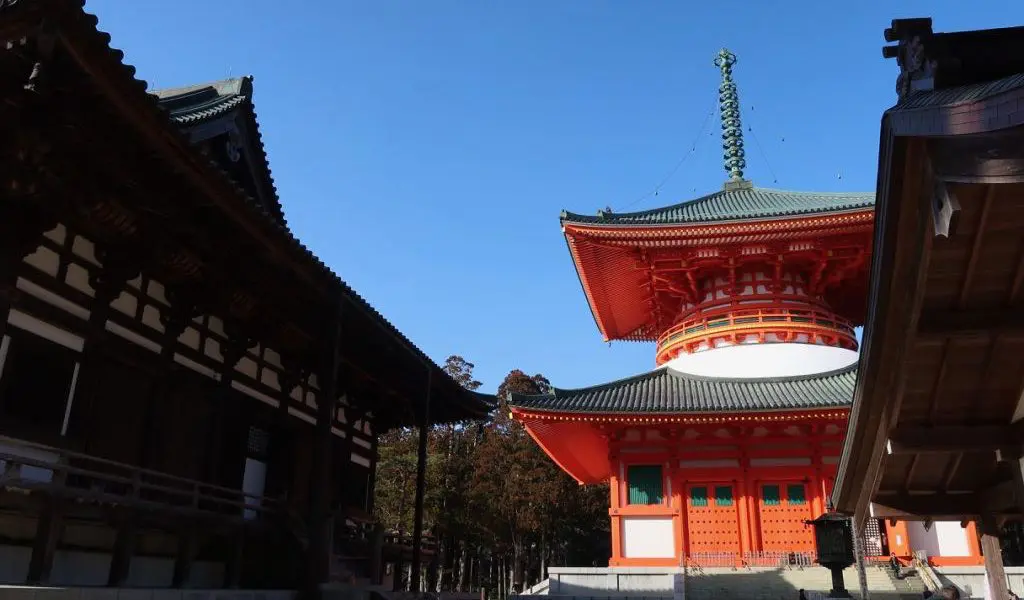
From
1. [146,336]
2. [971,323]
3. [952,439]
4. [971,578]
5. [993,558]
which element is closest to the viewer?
[971,323]

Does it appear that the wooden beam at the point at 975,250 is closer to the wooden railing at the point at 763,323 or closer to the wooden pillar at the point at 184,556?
the wooden pillar at the point at 184,556

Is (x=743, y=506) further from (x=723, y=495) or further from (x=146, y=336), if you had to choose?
(x=146, y=336)

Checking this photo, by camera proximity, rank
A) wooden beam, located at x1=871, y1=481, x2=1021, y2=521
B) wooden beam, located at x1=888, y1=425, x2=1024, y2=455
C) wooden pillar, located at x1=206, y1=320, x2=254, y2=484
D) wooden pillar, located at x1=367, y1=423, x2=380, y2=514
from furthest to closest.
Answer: wooden pillar, located at x1=367, y1=423, x2=380, y2=514 < wooden pillar, located at x1=206, y1=320, x2=254, y2=484 < wooden beam, located at x1=871, y1=481, x2=1021, y2=521 < wooden beam, located at x1=888, y1=425, x2=1024, y2=455

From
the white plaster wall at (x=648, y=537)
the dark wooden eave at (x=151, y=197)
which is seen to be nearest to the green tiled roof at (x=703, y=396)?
the white plaster wall at (x=648, y=537)

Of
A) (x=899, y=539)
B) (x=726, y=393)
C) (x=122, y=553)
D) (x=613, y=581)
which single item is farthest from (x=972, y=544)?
(x=122, y=553)

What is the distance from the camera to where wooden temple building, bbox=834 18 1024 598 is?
3660mm

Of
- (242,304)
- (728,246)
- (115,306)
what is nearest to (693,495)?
(728,246)

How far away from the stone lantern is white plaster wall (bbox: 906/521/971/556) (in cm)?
658

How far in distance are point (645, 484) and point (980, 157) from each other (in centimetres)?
1893

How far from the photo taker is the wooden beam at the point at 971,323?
4848mm

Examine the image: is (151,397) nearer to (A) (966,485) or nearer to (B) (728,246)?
(A) (966,485)

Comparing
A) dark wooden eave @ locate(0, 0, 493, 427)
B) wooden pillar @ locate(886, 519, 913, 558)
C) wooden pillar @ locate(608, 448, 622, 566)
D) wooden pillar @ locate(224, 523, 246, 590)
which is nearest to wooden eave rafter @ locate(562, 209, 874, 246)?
wooden pillar @ locate(608, 448, 622, 566)

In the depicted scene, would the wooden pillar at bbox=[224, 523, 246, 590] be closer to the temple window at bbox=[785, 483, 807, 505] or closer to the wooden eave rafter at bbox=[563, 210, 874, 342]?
the temple window at bbox=[785, 483, 807, 505]

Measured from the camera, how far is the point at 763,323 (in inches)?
930
